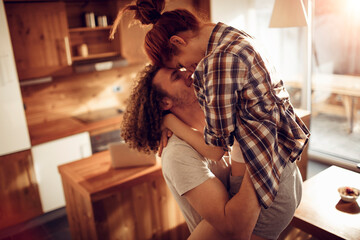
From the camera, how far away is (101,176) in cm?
214

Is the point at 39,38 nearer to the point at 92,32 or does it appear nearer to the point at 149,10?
the point at 92,32

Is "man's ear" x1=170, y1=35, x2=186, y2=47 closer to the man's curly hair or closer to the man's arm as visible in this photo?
the man's curly hair

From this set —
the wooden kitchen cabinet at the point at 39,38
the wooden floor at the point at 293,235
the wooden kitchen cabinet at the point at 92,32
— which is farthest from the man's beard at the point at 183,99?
the wooden kitchen cabinet at the point at 92,32

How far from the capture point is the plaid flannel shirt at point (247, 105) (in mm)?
1064

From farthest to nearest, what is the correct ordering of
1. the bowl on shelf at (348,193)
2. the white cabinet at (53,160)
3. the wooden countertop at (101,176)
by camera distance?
the white cabinet at (53,160), the wooden countertop at (101,176), the bowl on shelf at (348,193)

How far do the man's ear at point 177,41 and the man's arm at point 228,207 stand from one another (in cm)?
53

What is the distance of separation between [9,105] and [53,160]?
2.21 feet

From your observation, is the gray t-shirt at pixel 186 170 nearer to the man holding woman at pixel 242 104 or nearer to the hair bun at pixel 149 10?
the man holding woman at pixel 242 104

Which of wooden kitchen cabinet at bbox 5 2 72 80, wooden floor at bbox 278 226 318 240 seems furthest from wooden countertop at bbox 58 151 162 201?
wooden kitchen cabinet at bbox 5 2 72 80

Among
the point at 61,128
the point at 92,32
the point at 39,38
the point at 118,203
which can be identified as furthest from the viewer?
the point at 92,32

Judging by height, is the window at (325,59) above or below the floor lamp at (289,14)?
below

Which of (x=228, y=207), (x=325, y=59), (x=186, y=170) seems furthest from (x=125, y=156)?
(x=325, y=59)

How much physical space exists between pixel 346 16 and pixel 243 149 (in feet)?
13.4

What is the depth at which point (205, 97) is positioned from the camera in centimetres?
111
